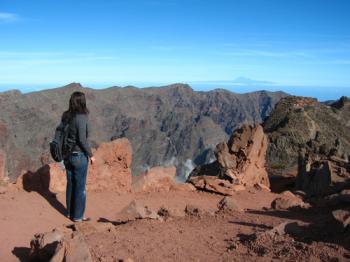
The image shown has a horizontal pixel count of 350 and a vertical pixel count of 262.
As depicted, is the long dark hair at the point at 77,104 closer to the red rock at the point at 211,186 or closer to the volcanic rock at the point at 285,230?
the volcanic rock at the point at 285,230

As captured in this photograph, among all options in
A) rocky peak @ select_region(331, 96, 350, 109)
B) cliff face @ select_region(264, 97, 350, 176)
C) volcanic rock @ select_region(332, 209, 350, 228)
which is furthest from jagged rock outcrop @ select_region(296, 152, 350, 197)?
rocky peak @ select_region(331, 96, 350, 109)

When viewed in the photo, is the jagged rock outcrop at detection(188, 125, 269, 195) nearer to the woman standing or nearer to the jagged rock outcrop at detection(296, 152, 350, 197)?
the jagged rock outcrop at detection(296, 152, 350, 197)

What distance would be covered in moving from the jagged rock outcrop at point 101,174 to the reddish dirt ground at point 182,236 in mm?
643

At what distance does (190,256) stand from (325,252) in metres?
2.02

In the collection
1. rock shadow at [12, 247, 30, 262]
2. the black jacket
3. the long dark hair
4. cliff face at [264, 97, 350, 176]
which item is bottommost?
cliff face at [264, 97, 350, 176]

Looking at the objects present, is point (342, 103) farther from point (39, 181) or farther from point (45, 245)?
point (45, 245)

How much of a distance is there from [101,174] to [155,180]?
243 cm

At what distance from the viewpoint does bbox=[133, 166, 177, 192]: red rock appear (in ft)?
50.7

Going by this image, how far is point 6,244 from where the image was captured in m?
8.39

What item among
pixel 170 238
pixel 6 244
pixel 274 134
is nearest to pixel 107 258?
pixel 170 238

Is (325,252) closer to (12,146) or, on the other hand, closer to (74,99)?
(74,99)

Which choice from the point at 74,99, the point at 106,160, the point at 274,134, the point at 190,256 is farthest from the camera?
the point at 274,134

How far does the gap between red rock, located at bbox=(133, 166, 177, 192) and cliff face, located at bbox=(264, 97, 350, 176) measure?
2806 cm

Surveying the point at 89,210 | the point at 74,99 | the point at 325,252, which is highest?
the point at 74,99
